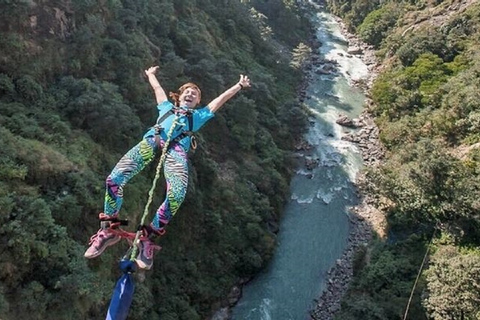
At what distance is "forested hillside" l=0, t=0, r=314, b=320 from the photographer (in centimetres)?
1112

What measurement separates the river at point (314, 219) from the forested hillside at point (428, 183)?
1.99 metres

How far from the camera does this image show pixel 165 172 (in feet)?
15.8

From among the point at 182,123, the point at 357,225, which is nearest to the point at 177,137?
the point at 182,123

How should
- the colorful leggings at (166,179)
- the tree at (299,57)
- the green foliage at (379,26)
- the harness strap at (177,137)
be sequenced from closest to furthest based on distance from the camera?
the colorful leggings at (166,179) < the harness strap at (177,137) < the tree at (299,57) < the green foliage at (379,26)

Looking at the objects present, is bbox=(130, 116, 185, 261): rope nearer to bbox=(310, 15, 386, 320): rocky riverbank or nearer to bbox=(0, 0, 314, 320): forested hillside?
bbox=(0, 0, 314, 320): forested hillside

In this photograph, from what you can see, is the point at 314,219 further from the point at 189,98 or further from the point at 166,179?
the point at 166,179

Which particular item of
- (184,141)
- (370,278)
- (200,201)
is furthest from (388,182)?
(184,141)

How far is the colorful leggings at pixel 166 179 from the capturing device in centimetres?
464

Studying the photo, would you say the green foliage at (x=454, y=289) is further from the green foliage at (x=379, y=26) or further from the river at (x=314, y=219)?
→ the green foliage at (x=379, y=26)

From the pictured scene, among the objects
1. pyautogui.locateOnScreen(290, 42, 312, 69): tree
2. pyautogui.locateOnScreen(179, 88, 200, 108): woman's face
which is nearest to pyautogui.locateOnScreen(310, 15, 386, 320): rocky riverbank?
pyautogui.locateOnScreen(290, 42, 312, 69): tree

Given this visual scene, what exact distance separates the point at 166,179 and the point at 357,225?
829 inches

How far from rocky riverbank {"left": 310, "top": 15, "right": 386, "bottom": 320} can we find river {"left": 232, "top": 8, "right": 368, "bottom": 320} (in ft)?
1.26

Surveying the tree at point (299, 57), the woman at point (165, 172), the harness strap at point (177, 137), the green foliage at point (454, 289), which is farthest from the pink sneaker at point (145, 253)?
the tree at point (299, 57)

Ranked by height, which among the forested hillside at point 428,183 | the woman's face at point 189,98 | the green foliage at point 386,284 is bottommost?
the green foliage at point 386,284
